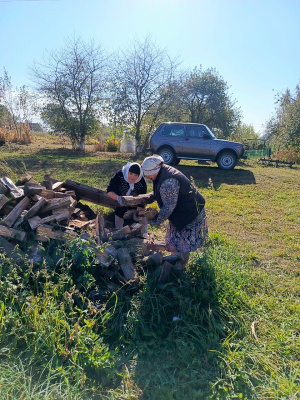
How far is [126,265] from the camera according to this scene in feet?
10.9

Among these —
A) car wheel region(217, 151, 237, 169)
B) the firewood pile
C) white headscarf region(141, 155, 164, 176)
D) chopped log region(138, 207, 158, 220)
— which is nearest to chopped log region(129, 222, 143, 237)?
the firewood pile

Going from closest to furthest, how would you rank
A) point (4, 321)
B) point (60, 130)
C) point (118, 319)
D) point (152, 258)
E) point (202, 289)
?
point (4, 321)
point (118, 319)
point (202, 289)
point (152, 258)
point (60, 130)

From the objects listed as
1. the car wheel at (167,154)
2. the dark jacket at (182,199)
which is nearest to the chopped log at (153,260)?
the dark jacket at (182,199)

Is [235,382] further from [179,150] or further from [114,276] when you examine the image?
[179,150]

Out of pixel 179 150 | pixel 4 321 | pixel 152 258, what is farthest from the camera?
pixel 179 150

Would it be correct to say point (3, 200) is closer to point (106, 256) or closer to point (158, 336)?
point (106, 256)

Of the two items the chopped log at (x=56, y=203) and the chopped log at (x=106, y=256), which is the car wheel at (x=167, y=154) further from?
the chopped log at (x=106, y=256)

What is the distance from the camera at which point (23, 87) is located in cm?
2348

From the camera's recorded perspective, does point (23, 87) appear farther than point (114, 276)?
Yes

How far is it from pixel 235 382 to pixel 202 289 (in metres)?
0.97

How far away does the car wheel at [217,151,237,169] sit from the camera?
12445 mm

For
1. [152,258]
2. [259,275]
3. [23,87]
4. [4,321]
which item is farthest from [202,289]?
[23,87]

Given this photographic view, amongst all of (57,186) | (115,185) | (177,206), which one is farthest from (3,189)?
(177,206)

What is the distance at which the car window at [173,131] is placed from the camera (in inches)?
493
